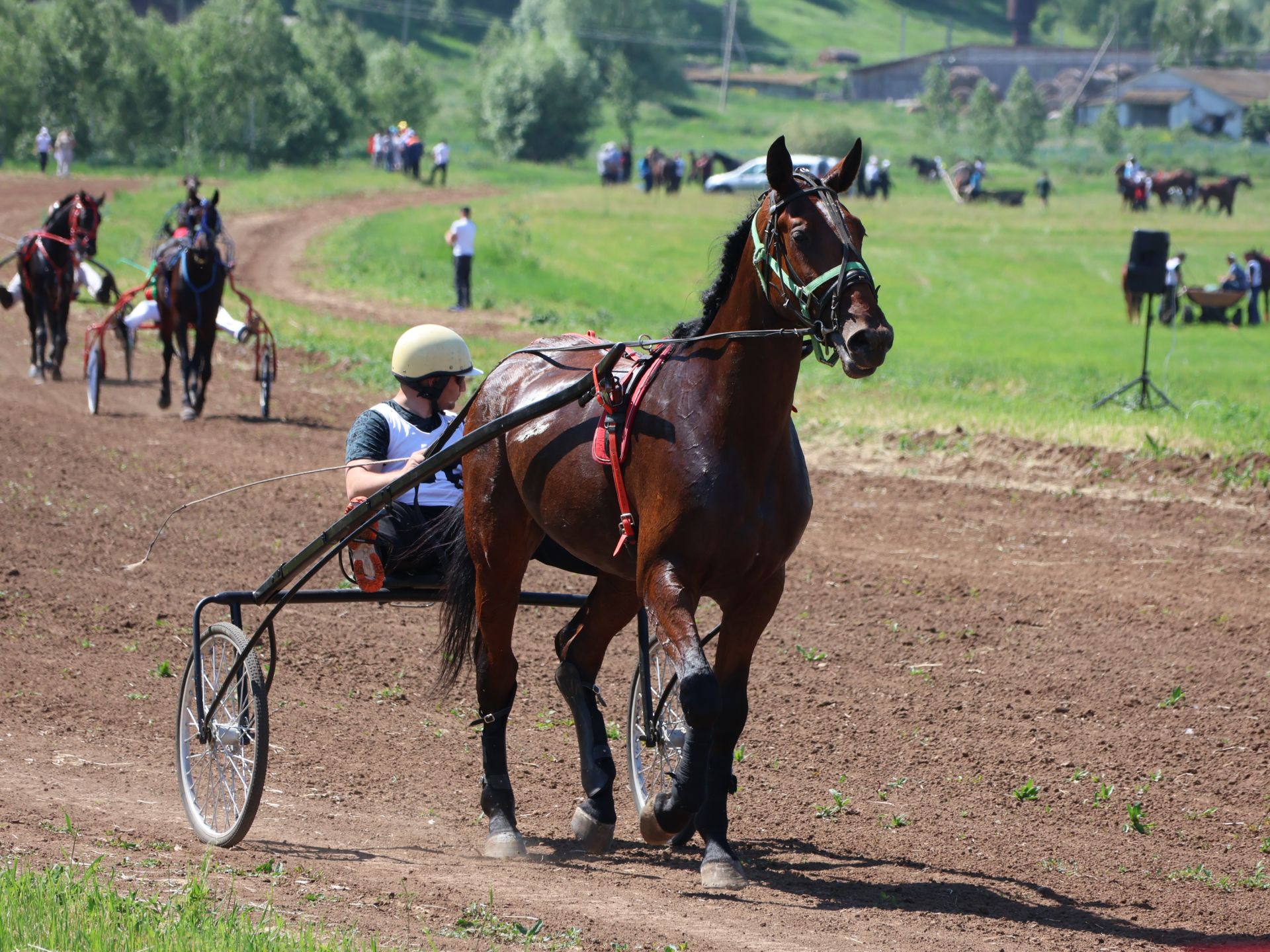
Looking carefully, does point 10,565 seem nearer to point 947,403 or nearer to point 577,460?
point 577,460

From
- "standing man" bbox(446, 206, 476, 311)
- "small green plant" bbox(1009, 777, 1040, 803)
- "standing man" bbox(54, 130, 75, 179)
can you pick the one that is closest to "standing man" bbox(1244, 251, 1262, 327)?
"standing man" bbox(446, 206, 476, 311)

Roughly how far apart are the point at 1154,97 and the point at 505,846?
11081cm

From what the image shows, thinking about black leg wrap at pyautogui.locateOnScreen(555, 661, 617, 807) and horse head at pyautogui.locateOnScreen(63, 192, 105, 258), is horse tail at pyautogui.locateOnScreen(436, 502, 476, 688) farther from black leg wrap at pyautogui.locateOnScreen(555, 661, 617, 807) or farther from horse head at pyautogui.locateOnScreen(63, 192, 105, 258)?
horse head at pyautogui.locateOnScreen(63, 192, 105, 258)

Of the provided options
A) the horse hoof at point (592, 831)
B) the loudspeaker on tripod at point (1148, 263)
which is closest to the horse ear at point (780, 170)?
the horse hoof at point (592, 831)

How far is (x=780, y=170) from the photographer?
196 inches

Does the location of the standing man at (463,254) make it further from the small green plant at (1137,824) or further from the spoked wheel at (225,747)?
the small green plant at (1137,824)

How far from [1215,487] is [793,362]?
990 cm

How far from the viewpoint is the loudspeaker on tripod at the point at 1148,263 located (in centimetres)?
1708

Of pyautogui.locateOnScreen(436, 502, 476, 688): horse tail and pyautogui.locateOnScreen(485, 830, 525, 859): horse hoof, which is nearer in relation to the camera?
pyautogui.locateOnScreen(485, 830, 525, 859): horse hoof

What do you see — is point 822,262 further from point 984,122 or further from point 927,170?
point 984,122

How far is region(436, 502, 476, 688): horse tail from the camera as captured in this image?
6531mm

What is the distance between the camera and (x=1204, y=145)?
304 feet

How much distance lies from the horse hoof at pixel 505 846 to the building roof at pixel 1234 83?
107m

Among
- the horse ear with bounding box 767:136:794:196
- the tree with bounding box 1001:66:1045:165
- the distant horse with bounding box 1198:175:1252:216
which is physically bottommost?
the horse ear with bounding box 767:136:794:196
